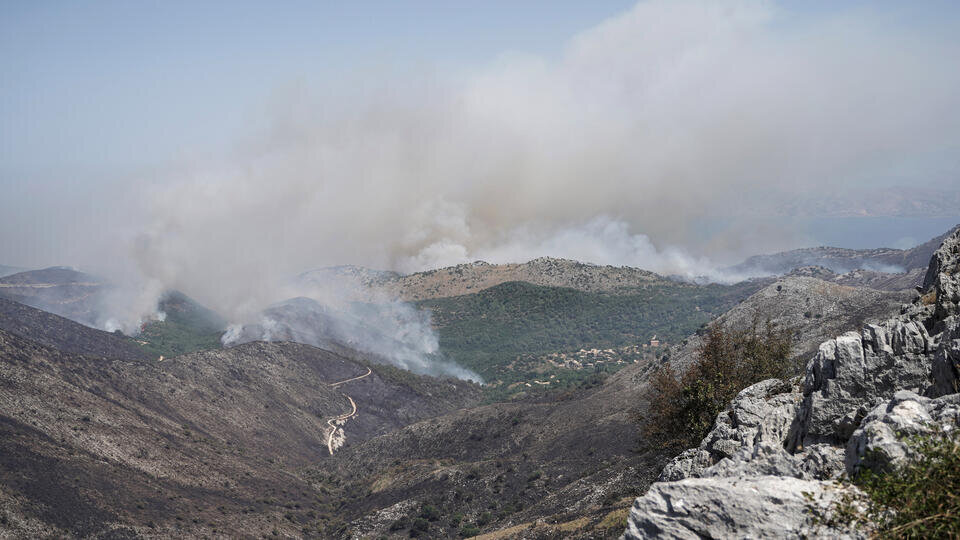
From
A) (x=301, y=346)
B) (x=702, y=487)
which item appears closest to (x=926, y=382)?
(x=702, y=487)

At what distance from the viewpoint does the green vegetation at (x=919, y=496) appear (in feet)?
36.9

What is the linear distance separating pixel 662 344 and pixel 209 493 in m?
133

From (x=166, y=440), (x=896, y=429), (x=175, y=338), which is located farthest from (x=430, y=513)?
(x=175, y=338)

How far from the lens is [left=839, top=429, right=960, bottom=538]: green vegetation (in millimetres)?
11234

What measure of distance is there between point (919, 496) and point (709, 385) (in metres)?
26.9

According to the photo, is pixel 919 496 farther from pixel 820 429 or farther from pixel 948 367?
pixel 820 429

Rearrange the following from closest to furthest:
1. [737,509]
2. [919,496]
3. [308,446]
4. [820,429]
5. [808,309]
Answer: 1. [919,496]
2. [737,509]
3. [820,429]
4. [808,309]
5. [308,446]

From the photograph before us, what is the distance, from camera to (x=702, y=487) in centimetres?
1372

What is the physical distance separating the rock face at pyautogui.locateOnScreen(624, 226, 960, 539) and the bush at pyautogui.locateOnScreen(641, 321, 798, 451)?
819cm

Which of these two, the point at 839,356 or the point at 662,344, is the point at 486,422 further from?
the point at 662,344

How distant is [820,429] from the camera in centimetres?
1989

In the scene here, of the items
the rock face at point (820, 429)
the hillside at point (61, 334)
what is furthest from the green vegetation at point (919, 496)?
the hillside at point (61, 334)

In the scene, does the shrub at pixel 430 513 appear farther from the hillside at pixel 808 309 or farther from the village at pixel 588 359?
the village at pixel 588 359

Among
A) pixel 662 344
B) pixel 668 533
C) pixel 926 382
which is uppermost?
pixel 662 344
